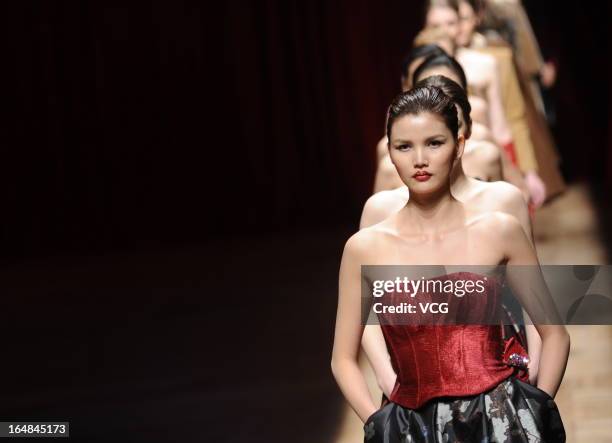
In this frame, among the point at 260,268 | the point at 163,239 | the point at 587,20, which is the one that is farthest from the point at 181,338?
the point at 587,20

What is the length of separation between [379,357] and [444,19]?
3811mm

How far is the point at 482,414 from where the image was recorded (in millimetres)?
2982

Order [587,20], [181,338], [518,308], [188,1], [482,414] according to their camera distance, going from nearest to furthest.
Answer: [482,414]
[518,308]
[181,338]
[188,1]
[587,20]

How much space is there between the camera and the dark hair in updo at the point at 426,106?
2959 mm

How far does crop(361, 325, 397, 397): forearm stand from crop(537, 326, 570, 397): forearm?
41 cm

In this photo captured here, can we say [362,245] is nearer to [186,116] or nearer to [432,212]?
[432,212]

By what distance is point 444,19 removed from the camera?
6.93 meters

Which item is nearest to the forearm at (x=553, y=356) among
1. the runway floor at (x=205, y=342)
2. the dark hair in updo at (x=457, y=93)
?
the dark hair in updo at (x=457, y=93)

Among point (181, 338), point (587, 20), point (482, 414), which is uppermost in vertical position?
point (587, 20)

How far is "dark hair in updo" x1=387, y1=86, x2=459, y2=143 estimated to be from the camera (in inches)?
116

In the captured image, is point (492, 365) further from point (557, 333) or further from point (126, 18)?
point (126, 18)

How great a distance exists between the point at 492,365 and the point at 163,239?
8.42 m

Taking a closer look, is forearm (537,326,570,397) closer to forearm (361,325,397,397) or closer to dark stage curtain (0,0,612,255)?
forearm (361,325,397,397)

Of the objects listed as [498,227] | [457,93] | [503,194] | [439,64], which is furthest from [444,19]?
[498,227]
